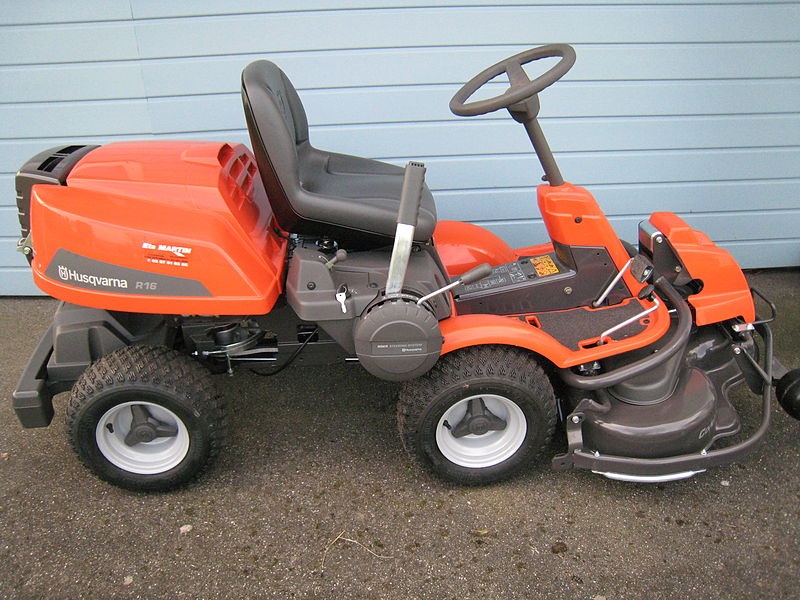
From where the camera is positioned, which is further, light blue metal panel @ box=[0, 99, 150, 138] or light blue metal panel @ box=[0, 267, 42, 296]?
light blue metal panel @ box=[0, 267, 42, 296]

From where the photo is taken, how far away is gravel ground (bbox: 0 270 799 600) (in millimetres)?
1956

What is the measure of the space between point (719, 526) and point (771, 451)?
499 mm

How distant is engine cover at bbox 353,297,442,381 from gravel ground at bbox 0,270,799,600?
1.86ft

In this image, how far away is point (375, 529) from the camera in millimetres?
2146

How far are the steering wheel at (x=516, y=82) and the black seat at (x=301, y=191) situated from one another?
14.4 inches

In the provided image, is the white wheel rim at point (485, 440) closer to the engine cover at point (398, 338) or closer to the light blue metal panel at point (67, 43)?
the engine cover at point (398, 338)

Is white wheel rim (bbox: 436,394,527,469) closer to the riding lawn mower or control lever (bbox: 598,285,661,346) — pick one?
the riding lawn mower

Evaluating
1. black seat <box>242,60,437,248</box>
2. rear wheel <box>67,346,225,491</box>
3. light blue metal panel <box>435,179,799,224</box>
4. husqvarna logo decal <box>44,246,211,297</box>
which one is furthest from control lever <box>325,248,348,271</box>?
light blue metal panel <box>435,179,799,224</box>

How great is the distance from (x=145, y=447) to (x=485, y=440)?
121 cm

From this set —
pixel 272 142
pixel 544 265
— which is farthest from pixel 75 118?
Answer: pixel 544 265

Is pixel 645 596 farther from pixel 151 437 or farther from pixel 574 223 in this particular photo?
pixel 151 437

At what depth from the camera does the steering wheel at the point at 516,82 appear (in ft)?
6.86

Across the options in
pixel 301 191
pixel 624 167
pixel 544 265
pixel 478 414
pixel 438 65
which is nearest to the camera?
pixel 301 191

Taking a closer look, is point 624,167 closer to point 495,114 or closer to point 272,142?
point 495,114
